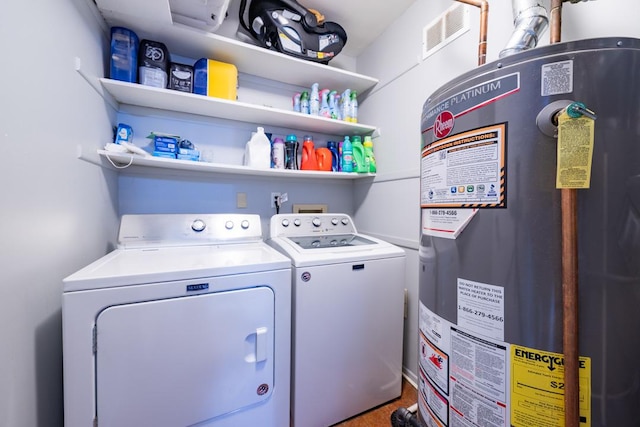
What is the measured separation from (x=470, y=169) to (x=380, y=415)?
5.21ft

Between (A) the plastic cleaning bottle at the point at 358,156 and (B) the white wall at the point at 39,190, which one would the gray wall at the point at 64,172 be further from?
(A) the plastic cleaning bottle at the point at 358,156

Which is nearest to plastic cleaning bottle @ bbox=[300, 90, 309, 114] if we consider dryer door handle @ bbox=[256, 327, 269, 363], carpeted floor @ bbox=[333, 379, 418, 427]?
dryer door handle @ bbox=[256, 327, 269, 363]

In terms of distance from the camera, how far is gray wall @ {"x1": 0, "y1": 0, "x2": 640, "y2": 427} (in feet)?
2.54

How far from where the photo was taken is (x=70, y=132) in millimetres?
1059

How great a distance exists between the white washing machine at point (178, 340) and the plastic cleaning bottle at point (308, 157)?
960 mm

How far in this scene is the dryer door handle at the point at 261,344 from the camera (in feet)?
3.74

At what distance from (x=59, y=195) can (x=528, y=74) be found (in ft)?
5.36

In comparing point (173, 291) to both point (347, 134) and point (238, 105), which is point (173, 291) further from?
point (347, 134)

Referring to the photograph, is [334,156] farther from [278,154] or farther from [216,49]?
[216,49]

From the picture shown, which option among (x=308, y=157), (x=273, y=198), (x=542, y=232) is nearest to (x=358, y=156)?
(x=308, y=157)

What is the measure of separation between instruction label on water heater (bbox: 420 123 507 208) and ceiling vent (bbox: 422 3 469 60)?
118 centimetres

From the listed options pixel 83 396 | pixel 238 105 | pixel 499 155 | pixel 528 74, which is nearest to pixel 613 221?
pixel 499 155

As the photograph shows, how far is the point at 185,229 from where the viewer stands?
1.51m

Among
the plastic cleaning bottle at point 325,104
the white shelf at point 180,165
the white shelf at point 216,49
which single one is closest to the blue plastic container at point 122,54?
the white shelf at point 216,49
